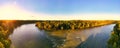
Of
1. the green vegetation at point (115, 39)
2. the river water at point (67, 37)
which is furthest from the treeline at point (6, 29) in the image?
the green vegetation at point (115, 39)

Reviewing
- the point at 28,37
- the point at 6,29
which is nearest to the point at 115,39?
the point at 28,37

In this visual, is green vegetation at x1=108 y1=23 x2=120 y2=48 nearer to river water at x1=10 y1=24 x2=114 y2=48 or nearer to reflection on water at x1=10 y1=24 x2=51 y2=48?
river water at x1=10 y1=24 x2=114 y2=48

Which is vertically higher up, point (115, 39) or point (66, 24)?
point (66, 24)

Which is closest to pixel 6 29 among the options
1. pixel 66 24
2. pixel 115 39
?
pixel 66 24

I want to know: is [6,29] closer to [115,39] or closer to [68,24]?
[68,24]

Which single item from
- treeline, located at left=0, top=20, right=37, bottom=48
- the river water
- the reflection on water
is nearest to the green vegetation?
the river water

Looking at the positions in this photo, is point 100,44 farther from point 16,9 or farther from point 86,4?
point 16,9

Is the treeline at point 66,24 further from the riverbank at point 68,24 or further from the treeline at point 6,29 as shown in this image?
the treeline at point 6,29
